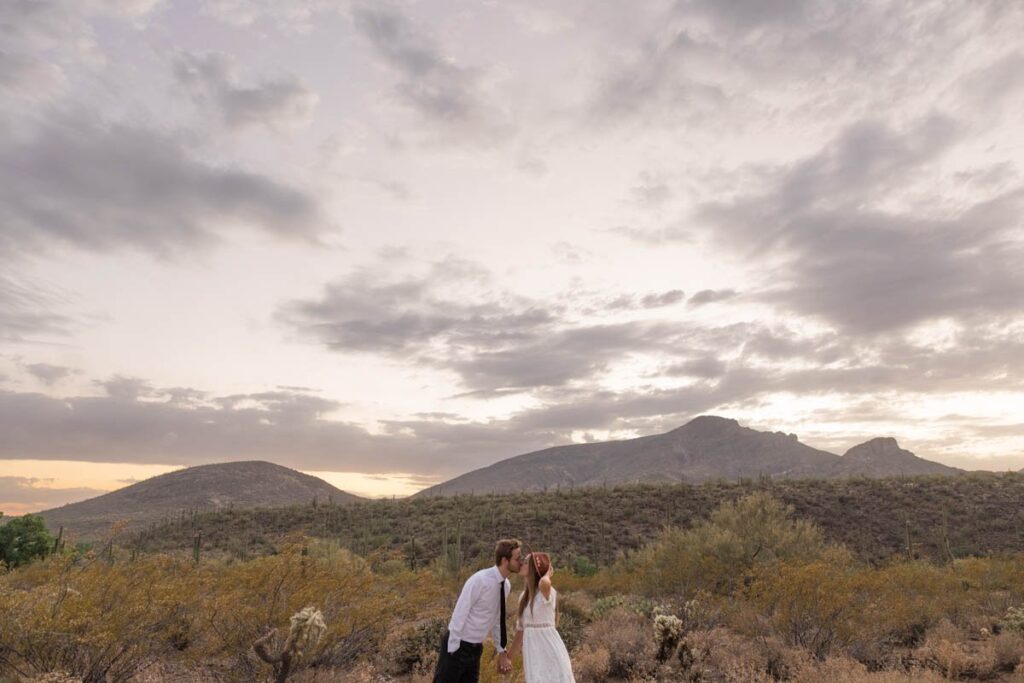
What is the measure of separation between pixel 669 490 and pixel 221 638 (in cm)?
3889

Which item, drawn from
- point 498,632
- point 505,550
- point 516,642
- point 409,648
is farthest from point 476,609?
point 409,648

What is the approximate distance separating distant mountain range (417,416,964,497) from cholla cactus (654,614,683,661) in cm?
12544

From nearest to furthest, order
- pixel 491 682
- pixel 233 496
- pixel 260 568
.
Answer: pixel 491 682, pixel 260 568, pixel 233 496

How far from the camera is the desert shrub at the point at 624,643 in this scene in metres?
11.3

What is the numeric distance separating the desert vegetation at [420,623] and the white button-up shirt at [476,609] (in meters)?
1.91

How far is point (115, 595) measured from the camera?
852cm

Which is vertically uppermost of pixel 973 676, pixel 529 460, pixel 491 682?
pixel 529 460

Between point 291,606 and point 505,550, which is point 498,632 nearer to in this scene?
point 505,550

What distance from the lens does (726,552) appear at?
18906mm

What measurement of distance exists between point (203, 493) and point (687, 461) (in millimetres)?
107359

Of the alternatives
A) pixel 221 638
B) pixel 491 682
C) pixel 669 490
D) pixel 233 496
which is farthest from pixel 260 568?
pixel 233 496

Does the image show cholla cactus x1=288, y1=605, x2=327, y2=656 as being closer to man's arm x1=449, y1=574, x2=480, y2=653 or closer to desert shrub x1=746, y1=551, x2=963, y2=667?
man's arm x1=449, y1=574, x2=480, y2=653

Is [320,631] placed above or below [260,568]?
below

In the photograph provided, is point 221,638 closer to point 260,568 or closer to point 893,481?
point 260,568
